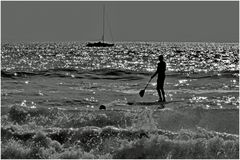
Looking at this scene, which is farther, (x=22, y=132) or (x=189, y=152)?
(x=22, y=132)

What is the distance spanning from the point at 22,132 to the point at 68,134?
4.09 feet

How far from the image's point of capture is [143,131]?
1170cm

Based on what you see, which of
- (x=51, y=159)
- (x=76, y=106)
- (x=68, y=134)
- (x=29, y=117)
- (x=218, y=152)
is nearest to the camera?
(x=51, y=159)

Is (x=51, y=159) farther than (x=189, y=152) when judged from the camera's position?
No

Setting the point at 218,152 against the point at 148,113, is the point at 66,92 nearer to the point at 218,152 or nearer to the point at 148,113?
the point at 148,113

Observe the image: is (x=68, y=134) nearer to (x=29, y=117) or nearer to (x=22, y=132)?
(x=22, y=132)

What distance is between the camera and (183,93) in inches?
966

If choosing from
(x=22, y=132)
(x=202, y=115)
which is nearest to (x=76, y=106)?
(x=202, y=115)

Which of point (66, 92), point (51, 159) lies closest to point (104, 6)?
point (66, 92)

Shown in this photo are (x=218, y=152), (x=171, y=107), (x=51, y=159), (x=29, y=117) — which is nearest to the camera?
(x=51, y=159)

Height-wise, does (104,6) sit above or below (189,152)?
above

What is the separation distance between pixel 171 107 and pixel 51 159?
8417 millimetres

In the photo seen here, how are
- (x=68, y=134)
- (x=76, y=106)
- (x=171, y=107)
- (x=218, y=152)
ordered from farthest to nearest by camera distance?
(x=76, y=106)
(x=171, y=107)
(x=68, y=134)
(x=218, y=152)

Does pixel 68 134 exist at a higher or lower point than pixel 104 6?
lower
